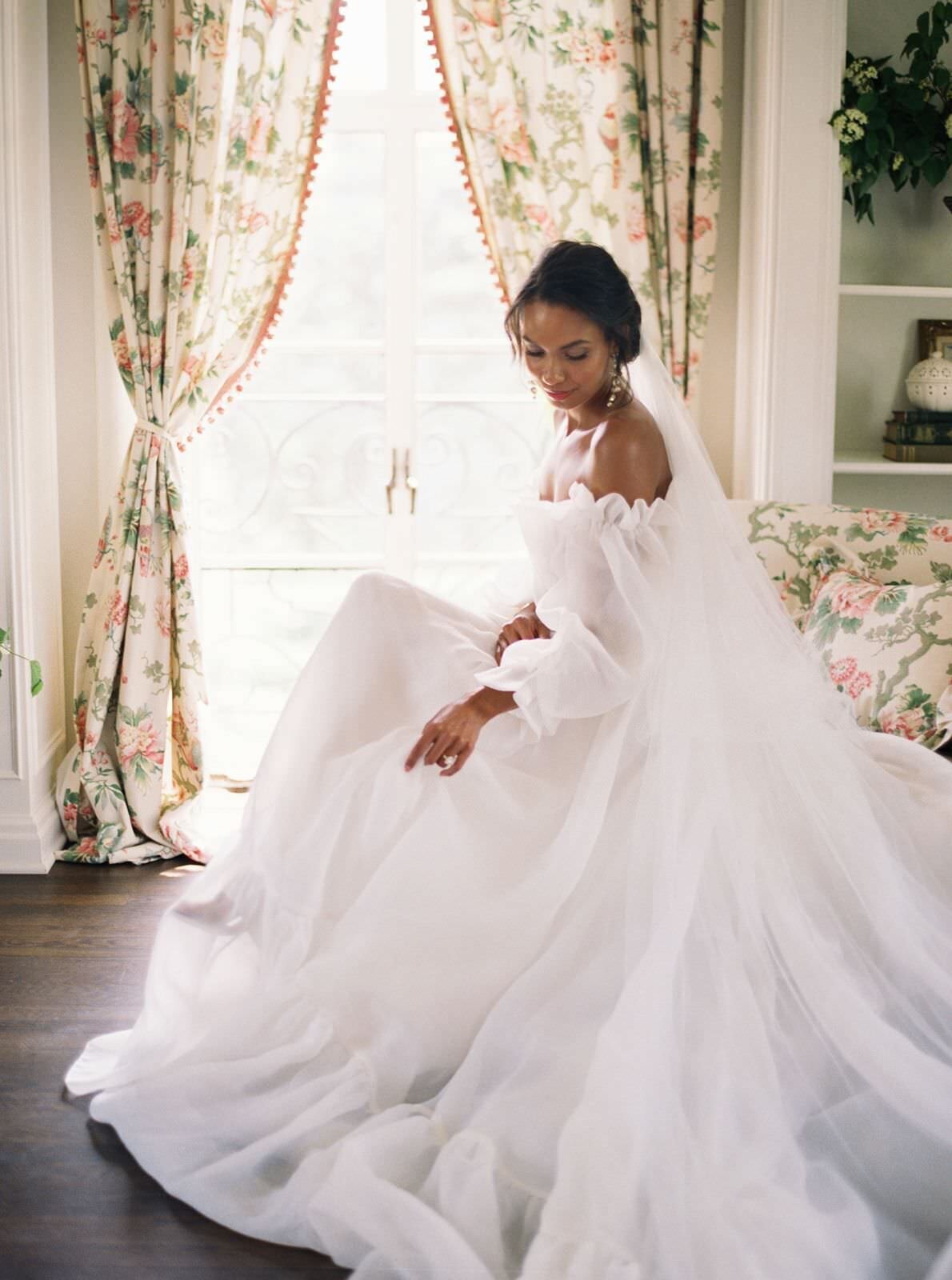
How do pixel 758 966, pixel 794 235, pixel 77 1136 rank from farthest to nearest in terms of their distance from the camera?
pixel 794 235 → pixel 77 1136 → pixel 758 966

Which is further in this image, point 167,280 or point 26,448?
point 167,280

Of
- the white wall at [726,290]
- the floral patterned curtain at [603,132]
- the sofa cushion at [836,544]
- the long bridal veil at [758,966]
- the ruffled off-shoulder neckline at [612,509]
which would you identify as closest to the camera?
the long bridal veil at [758,966]

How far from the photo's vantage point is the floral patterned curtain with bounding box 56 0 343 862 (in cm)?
330

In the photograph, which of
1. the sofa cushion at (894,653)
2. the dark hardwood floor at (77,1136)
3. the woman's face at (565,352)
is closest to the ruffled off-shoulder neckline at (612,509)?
the woman's face at (565,352)

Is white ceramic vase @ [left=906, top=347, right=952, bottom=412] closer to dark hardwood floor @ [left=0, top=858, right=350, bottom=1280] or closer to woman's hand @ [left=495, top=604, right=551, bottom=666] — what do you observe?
woman's hand @ [left=495, top=604, right=551, bottom=666]

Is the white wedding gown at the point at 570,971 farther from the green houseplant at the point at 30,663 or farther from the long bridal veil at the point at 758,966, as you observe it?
the green houseplant at the point at 30,663

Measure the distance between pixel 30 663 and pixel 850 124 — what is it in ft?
7.59

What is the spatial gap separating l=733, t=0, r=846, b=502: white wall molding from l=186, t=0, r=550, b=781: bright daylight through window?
0.69m

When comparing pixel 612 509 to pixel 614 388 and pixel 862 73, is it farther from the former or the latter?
pixel 862 73

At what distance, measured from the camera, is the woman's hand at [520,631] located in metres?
2.32

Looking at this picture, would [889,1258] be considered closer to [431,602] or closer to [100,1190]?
[100,1190]

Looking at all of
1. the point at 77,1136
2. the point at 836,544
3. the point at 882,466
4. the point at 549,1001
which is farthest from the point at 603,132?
the point at 77,1136

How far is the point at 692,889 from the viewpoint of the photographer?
75.9 inches

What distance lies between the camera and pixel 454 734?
2.07m
